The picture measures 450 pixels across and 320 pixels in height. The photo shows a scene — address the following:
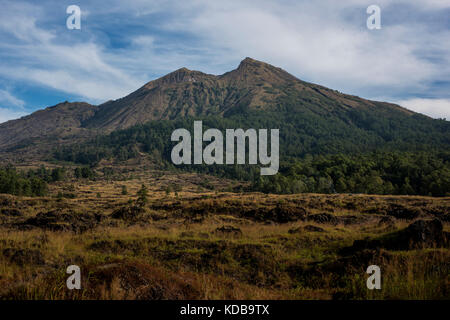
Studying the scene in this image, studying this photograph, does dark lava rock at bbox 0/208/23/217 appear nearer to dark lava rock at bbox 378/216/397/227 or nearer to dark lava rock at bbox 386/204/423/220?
dark lava rock at bbox 378/216/397/227

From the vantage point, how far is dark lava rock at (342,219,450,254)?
871 cm

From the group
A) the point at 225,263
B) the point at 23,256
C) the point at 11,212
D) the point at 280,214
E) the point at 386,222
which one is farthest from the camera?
the point at 11,212

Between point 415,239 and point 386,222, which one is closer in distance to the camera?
point 415,239

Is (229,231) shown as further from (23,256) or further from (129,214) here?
(129,214)

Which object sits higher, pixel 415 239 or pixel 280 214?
A: pixel 280 214

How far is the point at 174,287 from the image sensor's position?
5.81 metres

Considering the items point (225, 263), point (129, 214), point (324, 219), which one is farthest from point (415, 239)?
point (129, 214)

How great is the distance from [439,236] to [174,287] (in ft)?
29.9

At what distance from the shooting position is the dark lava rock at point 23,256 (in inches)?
336

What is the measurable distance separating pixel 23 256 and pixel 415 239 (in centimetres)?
1327

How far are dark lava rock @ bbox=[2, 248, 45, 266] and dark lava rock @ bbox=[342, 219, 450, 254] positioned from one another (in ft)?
35.5

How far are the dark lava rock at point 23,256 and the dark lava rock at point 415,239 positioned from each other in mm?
10808

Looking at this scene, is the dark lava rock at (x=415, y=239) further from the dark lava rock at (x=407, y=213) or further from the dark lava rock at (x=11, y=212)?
the dark lava rock at (x=11, y=212)

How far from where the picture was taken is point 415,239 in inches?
353
